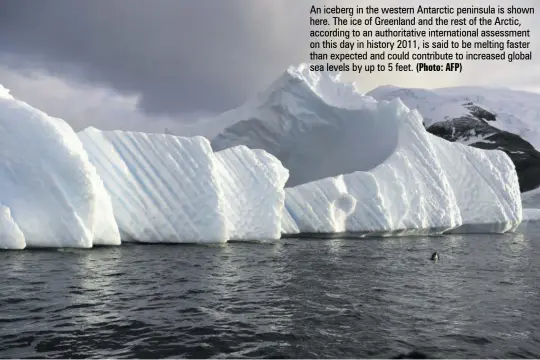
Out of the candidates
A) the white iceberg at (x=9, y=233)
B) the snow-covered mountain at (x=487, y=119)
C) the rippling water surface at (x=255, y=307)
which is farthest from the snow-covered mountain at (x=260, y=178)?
the snow-covered mountain at (x=487, y=119)

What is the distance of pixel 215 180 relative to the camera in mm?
18062

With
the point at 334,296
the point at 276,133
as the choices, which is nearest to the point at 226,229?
the point at 334,296

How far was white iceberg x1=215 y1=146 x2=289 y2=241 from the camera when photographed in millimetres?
Result: 19766

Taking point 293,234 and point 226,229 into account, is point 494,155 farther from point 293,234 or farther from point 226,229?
point 226,229

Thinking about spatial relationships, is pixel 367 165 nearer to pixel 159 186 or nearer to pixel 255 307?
pixel 159 186

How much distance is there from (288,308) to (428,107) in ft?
269

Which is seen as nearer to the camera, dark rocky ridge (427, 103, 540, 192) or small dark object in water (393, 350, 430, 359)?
small dark object in water (393, 350, 430, 359)

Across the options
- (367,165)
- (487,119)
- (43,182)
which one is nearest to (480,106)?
(487,119)

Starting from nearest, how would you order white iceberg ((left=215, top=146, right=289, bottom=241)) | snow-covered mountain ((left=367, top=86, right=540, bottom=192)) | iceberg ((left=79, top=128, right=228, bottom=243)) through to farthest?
1. iceberg ((left=79, top=128, right=228, bottom=243))
2. white iceberg ((left=215, top=146, right=289, bottom=241))
3. snow-covered mountain ((left=367, top=86, right=540, bottom=192))

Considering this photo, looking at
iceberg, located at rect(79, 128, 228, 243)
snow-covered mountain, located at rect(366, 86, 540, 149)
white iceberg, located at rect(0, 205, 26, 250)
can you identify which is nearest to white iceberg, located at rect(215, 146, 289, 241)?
iceberg, located at rect(79, 128, 228, 243)

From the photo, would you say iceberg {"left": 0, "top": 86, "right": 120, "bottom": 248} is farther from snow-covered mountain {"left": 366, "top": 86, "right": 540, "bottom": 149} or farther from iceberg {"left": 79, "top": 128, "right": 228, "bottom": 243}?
snow-covered mountain {"left": 366, "top": 86, "right": 540, "bottom": 149}

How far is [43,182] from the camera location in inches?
555

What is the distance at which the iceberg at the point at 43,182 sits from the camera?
549 inches

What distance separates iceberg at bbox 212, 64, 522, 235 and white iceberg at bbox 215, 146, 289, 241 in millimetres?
3593
